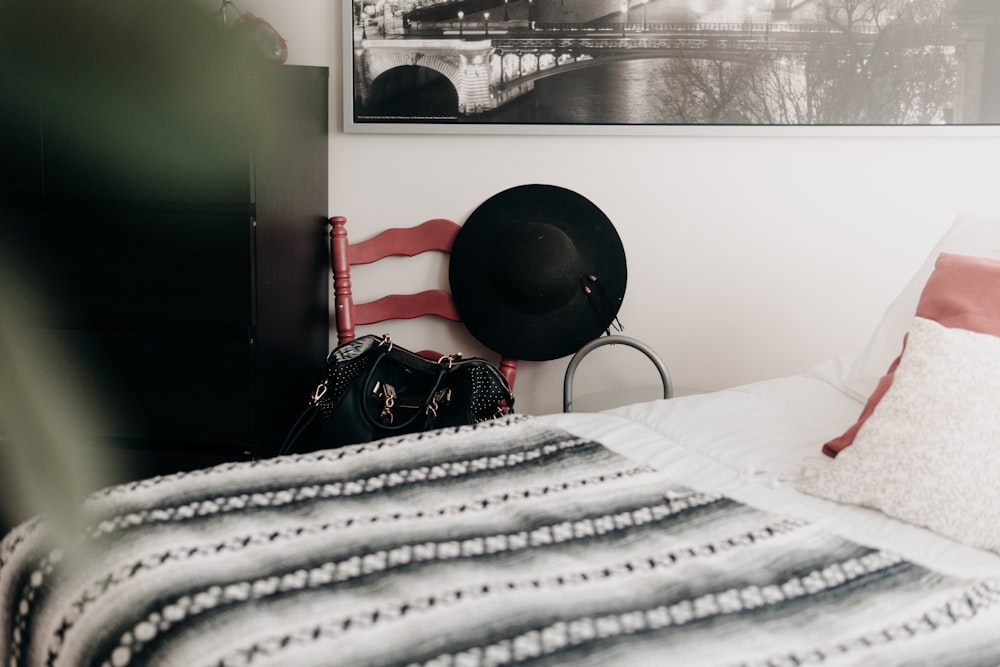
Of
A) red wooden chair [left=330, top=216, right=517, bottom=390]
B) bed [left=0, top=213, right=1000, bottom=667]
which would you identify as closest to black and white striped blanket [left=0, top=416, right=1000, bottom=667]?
bed [left=0, top=213, right=1000, bottom=667]

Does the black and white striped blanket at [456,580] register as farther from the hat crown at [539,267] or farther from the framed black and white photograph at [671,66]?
the framed black and white photograph at [671,66]

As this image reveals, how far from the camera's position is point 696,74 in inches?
90.4

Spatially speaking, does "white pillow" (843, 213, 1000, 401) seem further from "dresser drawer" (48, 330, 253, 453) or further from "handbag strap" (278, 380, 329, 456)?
"dresser drawer" (48, 330, 253, 453)

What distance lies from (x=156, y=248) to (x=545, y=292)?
91 cm

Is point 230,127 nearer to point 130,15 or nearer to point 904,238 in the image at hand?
point 130,15

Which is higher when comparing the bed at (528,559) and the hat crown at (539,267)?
the hat crown at (539,267)

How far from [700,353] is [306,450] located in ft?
3.52

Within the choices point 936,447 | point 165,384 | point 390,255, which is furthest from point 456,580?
point 390,255

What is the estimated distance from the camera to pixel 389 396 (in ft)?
6.82

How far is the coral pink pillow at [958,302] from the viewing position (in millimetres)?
1397

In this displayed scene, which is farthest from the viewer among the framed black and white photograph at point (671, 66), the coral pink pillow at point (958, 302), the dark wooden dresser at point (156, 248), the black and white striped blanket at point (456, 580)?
the framed black and white photograph at point (671, 66)

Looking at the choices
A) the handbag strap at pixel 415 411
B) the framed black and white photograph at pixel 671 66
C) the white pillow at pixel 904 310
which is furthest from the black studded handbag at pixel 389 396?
the white pillow at pixel 904 310

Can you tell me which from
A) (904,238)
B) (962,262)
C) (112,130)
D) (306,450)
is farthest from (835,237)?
(112,130)

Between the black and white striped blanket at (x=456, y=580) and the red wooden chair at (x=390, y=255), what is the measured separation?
3.66 ft
